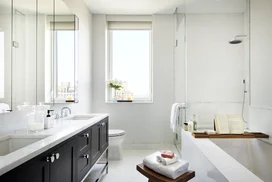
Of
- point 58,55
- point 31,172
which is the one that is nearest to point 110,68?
point 58,55

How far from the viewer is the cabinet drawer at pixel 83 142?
69.6 inches

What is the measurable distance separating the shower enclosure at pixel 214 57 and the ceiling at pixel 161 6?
13mm

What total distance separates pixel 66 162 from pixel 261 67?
87.3 inches

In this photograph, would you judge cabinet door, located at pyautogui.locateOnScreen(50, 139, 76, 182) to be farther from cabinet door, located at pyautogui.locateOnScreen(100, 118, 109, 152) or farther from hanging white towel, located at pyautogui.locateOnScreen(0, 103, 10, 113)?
cabinet door, located at pyautogui.locateOnScreen(100, 118, 109, 152)

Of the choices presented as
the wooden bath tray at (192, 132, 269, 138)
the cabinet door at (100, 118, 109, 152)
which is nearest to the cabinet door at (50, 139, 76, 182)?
the cabinet door at (100, 118, 109, 152)

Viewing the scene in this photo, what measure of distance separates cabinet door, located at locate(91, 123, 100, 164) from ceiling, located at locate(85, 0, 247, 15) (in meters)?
2.16

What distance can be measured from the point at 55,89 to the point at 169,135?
234 centimetres

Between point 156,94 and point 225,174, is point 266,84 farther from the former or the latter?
point 156,94

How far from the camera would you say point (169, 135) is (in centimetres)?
399

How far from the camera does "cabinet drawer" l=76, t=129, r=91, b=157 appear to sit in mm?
1768

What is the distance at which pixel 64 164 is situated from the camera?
146cm

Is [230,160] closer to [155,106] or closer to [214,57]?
[214,57]

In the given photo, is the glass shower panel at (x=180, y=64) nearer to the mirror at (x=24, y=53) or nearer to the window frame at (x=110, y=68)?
the window frame at (x=110, y=68)

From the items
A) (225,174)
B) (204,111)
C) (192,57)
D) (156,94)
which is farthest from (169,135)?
(225,174)
